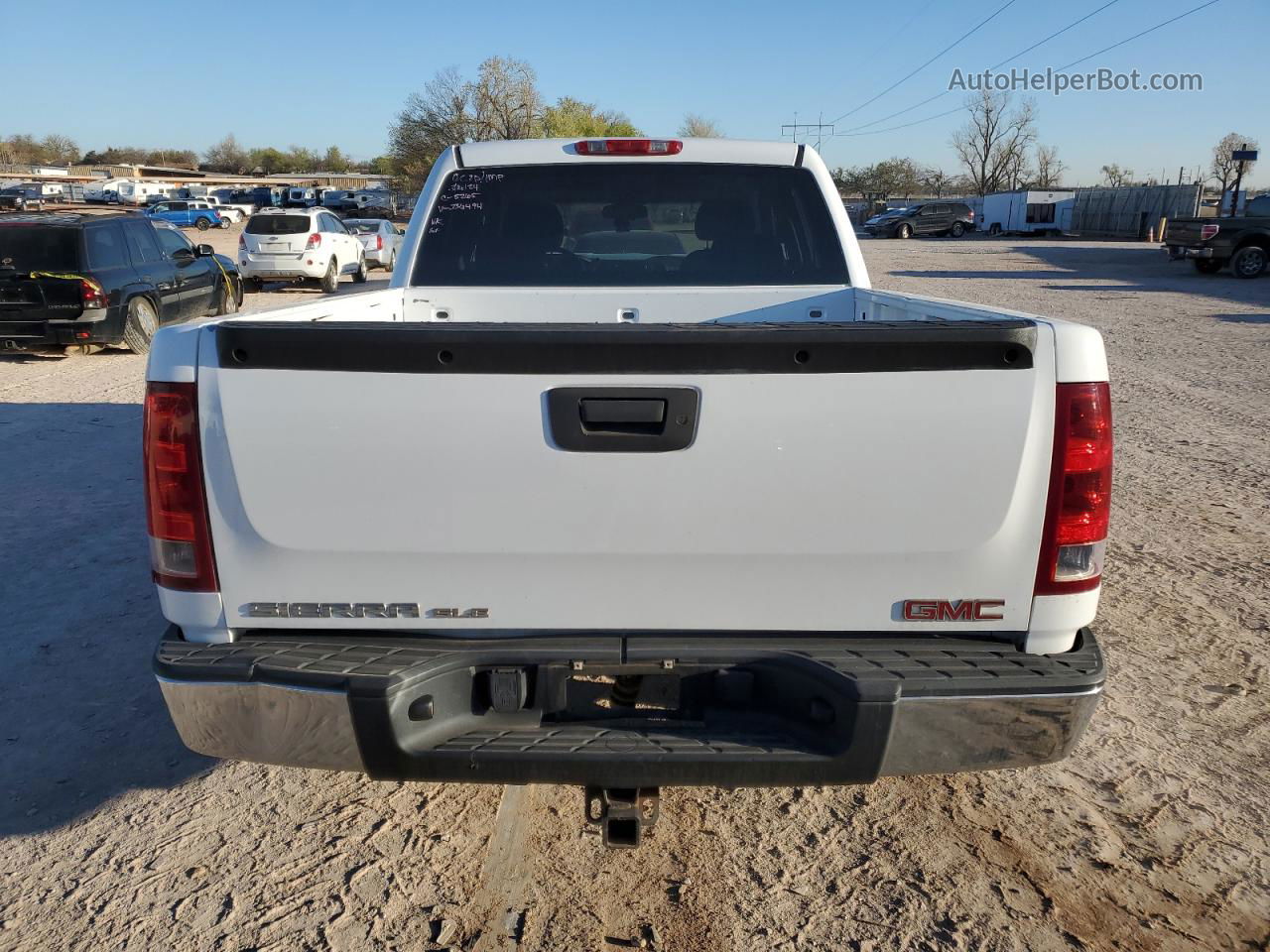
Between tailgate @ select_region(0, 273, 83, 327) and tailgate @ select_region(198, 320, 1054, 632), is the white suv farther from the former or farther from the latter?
tailgate @ select_region(198, 320, 1054, 632)

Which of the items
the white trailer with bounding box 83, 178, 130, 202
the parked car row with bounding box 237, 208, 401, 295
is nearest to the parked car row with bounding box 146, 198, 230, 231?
the white trailer with bounding box 83, 178, 130, 202

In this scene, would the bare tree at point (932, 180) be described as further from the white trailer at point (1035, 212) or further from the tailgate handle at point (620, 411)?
the tailgate handle at point (620, 411)

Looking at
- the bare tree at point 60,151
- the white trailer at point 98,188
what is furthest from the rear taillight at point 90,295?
the bare tree at point 60,151

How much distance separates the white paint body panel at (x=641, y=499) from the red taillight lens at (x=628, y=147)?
2395 mm

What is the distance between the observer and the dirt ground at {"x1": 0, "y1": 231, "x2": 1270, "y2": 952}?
8.92ft

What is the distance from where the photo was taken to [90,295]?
1182 centimetres

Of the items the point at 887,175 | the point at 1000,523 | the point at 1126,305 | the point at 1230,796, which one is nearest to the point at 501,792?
the point at 1000,523

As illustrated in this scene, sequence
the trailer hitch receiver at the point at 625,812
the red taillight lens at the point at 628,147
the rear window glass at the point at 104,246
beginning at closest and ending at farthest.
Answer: the trailer hitch receiver at the point at 625,812 → the red taillight lens at the point at 628,147 → the rear window glass at the point at 104,246

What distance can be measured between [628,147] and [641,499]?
2.59 metres

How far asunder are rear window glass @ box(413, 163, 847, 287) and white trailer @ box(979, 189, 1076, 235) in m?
56.5

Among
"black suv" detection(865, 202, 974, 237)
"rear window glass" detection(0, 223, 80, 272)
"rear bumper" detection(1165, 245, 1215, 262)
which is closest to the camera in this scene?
"rear window glass" detection(0, 223, 80, 272)

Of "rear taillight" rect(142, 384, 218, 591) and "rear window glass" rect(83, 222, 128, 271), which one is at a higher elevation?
"rear window glass" rect(83, 222, 128, 271)

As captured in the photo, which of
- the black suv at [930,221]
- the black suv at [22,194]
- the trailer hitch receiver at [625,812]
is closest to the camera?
the trailer hitch receiver at [625,812]

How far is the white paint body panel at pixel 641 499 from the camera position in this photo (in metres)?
2.28
